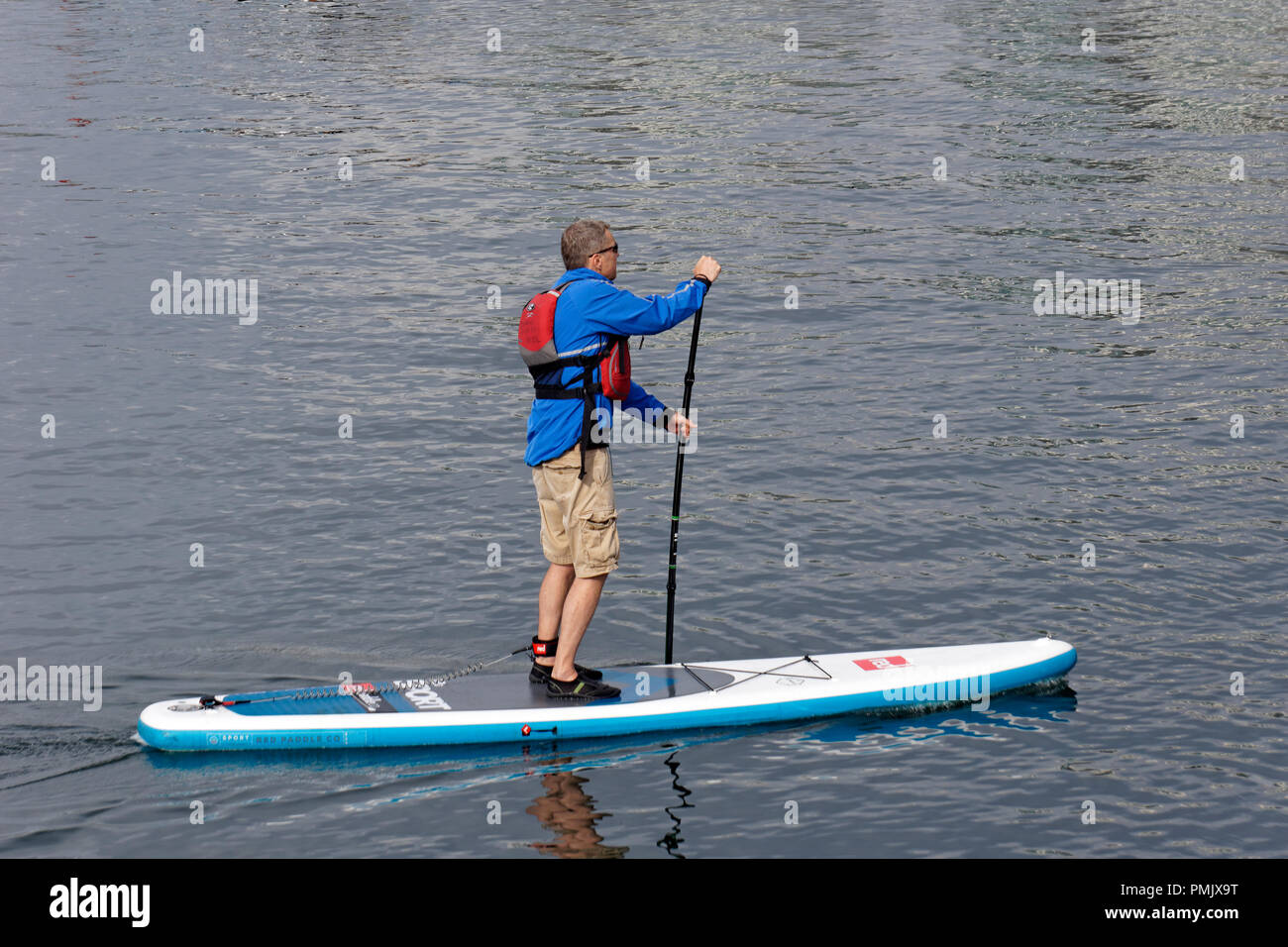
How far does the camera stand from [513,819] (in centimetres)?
964

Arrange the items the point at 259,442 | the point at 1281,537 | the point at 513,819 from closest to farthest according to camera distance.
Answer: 1. the point at 513,819
2. the point at 1281,537
3. the point at 259,442

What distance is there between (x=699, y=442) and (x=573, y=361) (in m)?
6.74

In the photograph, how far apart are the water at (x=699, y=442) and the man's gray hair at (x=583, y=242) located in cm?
342

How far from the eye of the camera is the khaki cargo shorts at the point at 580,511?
33.5 feet

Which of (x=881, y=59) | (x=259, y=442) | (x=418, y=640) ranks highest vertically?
(x=881, y=59)

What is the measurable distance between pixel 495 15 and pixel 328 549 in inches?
1357

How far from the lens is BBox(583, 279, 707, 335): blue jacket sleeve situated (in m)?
9.84

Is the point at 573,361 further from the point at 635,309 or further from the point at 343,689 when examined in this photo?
the point at 343,689

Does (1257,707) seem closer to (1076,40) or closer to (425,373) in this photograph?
(425,373)

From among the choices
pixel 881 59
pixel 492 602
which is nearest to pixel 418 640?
pixel 492 602

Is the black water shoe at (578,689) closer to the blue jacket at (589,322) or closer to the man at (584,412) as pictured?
the man at (584,412)

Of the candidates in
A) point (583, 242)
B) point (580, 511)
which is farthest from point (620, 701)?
point (583, 242)

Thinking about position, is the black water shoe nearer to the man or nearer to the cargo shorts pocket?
the man

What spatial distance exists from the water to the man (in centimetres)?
131
